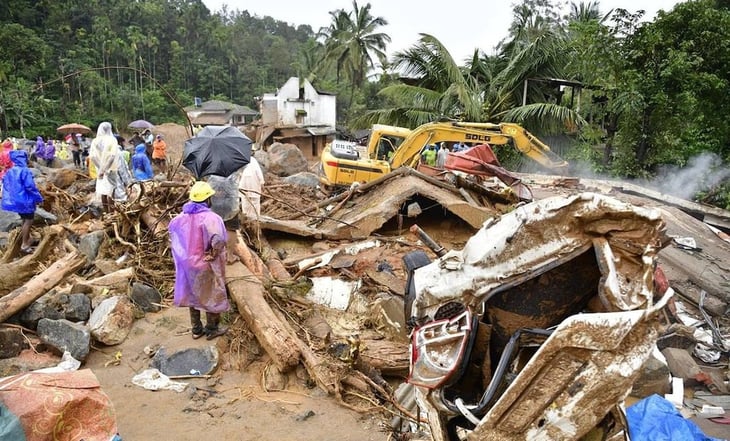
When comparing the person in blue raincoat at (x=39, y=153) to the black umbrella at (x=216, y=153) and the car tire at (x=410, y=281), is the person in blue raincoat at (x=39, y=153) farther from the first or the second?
the car tire at (x=410, y=281)

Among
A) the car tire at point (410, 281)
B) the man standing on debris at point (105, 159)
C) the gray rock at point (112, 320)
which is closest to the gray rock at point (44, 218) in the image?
the man standing on debris at point (105, 159)

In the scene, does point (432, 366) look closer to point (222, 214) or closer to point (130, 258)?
point (222, 214)

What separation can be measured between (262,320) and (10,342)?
2177 mm

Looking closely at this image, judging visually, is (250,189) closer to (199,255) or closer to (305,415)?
(199,255)

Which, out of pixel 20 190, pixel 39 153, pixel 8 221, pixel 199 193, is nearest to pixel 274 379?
pixel 199 193

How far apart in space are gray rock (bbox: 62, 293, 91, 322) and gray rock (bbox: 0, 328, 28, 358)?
0.54 metres

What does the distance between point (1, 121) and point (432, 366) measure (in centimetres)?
3269

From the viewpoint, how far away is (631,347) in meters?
2.08

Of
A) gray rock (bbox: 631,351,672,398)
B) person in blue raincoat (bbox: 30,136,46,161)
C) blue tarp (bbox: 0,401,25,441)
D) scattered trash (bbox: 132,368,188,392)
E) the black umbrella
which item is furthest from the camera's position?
person in blue raincoat (bbox: 30,136,46,161)

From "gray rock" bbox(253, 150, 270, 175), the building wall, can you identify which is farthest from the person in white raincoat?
the building wall

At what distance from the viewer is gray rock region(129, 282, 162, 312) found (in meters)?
5.54

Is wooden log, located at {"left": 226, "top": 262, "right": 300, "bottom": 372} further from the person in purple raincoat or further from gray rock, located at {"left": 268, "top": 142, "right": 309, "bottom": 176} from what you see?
the person in purple raincoat

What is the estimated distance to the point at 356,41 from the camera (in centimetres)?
3528

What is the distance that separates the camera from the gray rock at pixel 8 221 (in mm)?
9375
